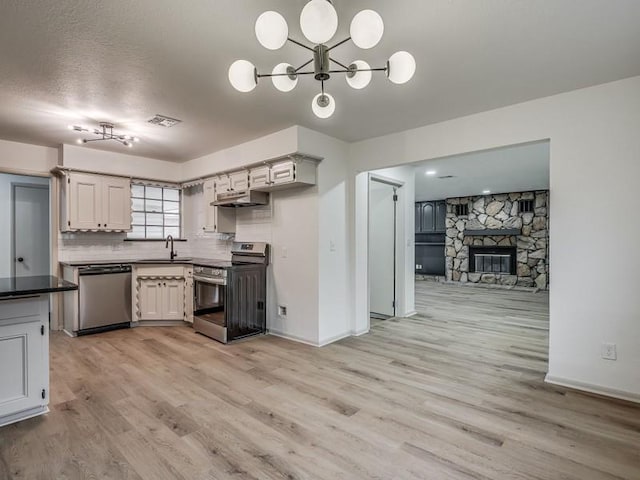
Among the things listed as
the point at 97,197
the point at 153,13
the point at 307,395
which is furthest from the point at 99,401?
the point at 97,197

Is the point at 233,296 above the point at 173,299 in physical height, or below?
above

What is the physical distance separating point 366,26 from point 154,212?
512 centimetres

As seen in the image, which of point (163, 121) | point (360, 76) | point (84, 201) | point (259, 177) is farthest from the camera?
point (84, 201)

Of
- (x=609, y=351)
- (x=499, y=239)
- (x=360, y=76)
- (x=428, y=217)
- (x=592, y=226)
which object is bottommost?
(x=609, y=351)

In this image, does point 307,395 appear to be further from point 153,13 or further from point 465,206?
point 465,206

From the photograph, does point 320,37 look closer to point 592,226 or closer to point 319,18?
point 319,18

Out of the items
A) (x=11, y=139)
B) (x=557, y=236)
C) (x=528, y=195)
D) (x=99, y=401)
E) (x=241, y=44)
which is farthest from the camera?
(x=528, y=195)

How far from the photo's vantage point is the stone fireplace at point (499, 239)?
8516mm

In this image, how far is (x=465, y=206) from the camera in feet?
31.7

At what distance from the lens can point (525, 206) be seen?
28.3 feet

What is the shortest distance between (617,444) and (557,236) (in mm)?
1551

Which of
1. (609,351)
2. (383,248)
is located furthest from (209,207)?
(609,351)

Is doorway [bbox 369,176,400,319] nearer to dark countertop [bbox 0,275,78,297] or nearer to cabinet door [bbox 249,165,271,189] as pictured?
cabinet door [bbox 249,165,271,189]

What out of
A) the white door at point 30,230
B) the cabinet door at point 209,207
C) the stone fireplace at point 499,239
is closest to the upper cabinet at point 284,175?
the cabinet door at point 209,207
